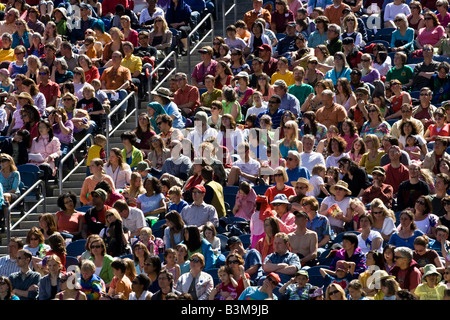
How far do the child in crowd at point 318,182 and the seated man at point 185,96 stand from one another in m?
3.23

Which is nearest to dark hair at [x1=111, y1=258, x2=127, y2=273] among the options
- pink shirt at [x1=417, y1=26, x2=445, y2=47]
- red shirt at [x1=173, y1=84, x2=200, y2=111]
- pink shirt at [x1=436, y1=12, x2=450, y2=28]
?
red shirt at [x1=173, y1=84, x2=200, y2=111]

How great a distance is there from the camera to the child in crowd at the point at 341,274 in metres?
13.2

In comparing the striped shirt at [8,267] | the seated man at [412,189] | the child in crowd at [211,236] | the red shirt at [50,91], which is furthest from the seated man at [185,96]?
the striped shirt at [8,267]

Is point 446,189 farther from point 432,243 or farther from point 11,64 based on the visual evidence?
point 11,64

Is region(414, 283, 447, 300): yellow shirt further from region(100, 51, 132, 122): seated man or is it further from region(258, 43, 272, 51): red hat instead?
region(258, 43, 272, 51): red hat

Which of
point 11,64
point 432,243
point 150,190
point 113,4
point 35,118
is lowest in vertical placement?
Result: point 432,243

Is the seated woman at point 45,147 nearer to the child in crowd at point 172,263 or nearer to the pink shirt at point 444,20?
the child in crowd at point 172,263

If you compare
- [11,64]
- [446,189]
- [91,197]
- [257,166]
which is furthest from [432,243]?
[11,64]

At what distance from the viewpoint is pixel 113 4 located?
21.5 metres

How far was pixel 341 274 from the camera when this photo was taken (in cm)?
1317

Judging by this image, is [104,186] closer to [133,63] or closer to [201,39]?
[133,63]

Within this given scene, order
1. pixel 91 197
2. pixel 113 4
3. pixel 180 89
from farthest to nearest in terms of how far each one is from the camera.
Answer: pixel 113 4 → pixel 180 89 → pixel 91 197

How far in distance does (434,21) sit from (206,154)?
201 inches

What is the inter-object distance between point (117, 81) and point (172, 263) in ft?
18.3
